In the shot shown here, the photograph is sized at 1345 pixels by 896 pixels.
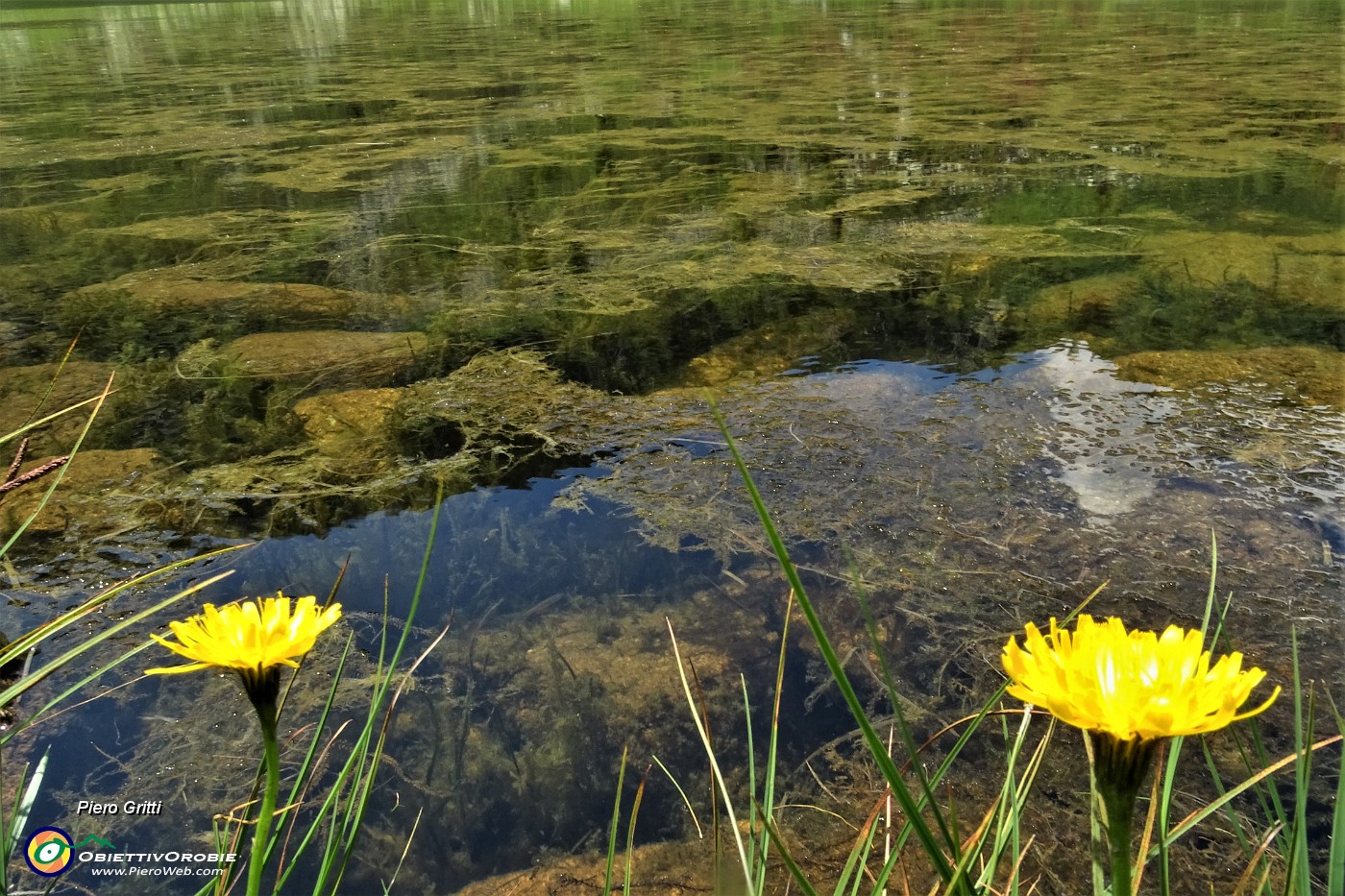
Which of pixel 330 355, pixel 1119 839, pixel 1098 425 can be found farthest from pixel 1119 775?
pixel 330 355

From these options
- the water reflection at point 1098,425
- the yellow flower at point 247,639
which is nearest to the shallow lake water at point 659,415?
the water reflection at point 1098,425

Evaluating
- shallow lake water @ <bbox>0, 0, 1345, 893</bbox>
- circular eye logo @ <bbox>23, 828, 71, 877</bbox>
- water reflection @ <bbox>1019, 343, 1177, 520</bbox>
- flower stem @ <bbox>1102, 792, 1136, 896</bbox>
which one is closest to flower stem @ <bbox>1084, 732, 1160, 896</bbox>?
flower stem @ <bbox>1102, 792, 1136, 896</bbox>

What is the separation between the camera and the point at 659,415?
2.02 metres

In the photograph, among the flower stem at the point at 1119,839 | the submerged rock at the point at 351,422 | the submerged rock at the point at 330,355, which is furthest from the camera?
the submerged rock at the point at 330,355

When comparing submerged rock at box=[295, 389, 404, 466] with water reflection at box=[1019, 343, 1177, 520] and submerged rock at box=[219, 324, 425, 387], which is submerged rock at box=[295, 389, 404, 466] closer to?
submerged rock at box=[219, 324, 425, 387]

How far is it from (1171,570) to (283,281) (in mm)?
2625

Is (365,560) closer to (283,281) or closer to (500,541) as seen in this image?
(500,541)

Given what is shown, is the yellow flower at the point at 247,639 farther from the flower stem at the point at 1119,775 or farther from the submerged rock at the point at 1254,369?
the submerged rock at the point at 1254,369

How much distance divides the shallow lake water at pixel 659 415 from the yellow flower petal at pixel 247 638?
0.63ft

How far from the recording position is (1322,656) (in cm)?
123

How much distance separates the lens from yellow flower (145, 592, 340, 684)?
516mm

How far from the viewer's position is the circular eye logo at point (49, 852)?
3.16 ft

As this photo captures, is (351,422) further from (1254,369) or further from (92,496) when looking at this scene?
(1254,369)

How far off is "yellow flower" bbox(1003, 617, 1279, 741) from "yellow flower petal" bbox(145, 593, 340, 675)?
385 mm
